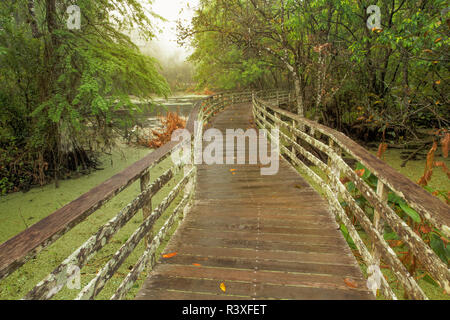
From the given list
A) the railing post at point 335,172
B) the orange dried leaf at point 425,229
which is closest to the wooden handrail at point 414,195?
the railing post at point 335,172

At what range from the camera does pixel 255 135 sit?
10.9 metres

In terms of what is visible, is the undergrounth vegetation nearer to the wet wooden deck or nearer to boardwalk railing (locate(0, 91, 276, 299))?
the wet wooden deck

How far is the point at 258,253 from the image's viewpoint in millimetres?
3100

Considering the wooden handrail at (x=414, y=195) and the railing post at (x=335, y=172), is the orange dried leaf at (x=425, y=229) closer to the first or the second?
the railing post at (x=335, y=172)

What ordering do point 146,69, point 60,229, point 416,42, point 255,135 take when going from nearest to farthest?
point 60,229 → point 416,42 → point 146,69 → point 255,135

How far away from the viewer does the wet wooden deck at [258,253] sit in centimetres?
248

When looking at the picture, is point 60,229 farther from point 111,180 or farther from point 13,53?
point 13,53

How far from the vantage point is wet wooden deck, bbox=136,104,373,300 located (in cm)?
248

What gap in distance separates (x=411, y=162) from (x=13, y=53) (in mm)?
13858

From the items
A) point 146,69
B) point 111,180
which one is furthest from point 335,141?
point 146,69

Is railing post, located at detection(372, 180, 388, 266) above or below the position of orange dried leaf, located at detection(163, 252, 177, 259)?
above
